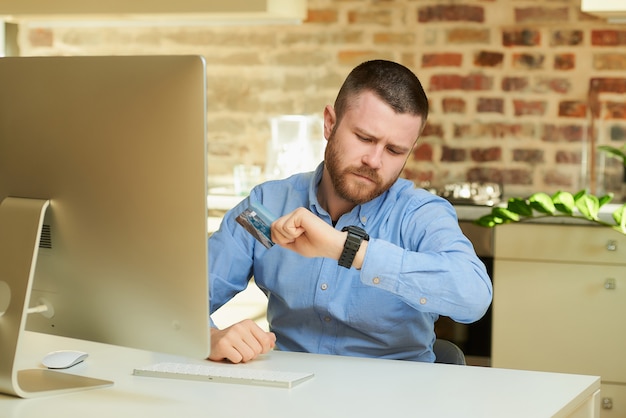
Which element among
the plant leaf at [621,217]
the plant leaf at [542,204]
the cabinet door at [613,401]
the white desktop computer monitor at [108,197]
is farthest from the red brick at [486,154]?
the white desktop computer monitor at [108,197]

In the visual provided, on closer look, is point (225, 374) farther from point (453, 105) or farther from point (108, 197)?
point (453, 105)

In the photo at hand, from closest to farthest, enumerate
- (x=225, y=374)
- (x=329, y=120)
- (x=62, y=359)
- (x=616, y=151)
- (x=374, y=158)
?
(x=225, y=374), (x=62, y=359), (x=374, y=158), (x=329, y=120), (x=616, y=151)

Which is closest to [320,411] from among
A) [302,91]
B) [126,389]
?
[126,389]

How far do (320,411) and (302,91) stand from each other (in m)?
3.01

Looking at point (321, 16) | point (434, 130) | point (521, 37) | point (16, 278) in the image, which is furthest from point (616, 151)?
point (16, 278)

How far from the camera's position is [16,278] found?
1546 mm

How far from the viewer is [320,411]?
4.76ft

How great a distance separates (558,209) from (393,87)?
60.2 inches

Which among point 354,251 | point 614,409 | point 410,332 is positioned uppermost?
point 354,251

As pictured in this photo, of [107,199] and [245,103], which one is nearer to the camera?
[107,199]

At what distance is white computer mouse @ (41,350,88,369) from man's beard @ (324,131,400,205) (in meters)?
0.64

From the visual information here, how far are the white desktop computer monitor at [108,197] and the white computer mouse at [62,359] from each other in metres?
0.14

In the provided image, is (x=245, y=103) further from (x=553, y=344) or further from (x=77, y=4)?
(x=553, y=344)

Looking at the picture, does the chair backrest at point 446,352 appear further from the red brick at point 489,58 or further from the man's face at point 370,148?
the red brick at point 489,58
